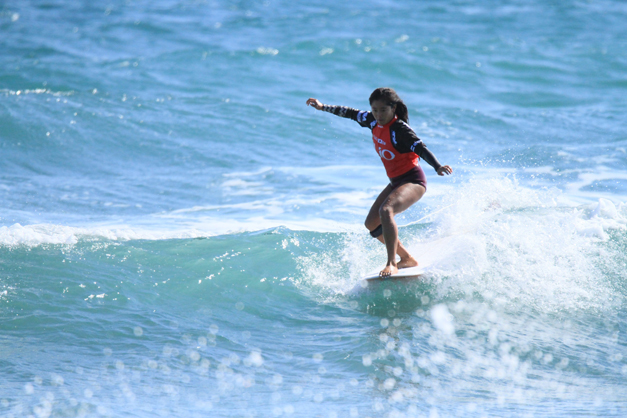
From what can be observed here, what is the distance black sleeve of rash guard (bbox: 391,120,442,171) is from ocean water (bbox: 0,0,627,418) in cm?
114

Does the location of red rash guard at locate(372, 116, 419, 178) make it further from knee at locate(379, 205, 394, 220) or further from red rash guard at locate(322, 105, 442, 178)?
knee at locate(379, 205, 394, 220)

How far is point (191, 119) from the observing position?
13258mm

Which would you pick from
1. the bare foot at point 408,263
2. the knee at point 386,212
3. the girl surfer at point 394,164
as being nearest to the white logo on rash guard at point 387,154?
the girl surfer at point 394,164

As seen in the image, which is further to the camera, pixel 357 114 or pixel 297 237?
pixel 297 237

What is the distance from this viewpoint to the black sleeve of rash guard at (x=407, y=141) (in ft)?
16.9

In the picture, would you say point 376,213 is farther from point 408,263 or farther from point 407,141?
point 407,141

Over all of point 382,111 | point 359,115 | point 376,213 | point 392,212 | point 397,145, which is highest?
point 382,111

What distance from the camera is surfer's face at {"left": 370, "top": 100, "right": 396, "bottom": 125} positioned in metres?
5.20

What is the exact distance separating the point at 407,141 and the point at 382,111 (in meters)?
0.35

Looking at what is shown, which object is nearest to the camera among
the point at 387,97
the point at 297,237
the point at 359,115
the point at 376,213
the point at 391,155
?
the point at 387,97

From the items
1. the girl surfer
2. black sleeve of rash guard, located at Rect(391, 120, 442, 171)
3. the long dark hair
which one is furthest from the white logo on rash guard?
the long dark hair

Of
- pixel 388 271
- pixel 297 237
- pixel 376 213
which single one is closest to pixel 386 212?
pixel 376 213

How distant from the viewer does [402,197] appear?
17.5 feet

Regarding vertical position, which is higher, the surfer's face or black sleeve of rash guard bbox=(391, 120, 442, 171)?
the surfer's face
